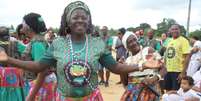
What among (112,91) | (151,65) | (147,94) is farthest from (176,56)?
(151,65)

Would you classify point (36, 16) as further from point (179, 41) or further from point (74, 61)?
point (179, 41)

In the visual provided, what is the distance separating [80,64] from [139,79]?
2367 mm

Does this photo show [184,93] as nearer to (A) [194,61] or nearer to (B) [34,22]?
(A) [194,61]

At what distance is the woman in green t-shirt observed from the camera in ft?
12.2

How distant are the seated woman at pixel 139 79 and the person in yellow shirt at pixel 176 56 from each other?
3.73 metres

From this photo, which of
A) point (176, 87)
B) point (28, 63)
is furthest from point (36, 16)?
point (176, 87)

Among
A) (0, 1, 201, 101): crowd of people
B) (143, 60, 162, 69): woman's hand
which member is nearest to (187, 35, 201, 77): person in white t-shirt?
(0, 1, 201, 101): crowd of people

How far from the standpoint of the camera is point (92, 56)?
12.3 feet

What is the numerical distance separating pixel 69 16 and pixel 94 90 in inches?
24.2

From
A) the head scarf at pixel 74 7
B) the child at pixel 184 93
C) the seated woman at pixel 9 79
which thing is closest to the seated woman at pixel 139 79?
the seated woman at pixel 9 79

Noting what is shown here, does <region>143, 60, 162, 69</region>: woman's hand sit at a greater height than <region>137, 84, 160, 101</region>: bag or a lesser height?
greater

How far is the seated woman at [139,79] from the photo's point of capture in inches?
234

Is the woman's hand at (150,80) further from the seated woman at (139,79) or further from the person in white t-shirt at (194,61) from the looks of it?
the person in white t-shirt at (194,61)

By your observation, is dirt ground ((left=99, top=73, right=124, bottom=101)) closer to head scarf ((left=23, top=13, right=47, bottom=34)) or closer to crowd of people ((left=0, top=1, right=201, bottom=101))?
crowd of people ((left=0, top=1, right=201, bottom=101))
